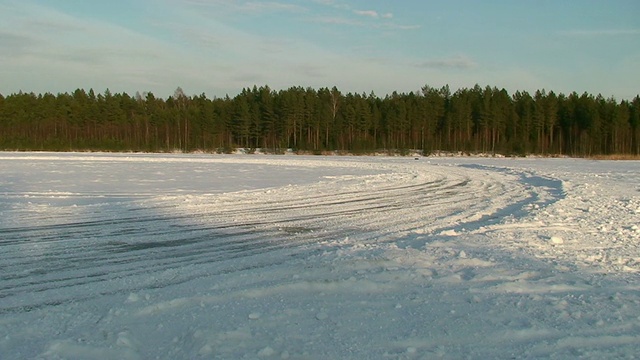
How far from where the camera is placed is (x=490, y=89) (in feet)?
295

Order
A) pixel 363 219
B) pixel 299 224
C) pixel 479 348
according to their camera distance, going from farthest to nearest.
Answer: pixel 363 219
pixel 299 224
pixel 479 348

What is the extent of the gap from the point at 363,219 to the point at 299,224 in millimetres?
1400

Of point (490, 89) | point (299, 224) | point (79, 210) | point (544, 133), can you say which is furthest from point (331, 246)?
point (490, 89)

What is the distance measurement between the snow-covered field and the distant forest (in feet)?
192

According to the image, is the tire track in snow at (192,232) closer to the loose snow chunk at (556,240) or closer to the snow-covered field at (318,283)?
the snow-covered field at (318,283)

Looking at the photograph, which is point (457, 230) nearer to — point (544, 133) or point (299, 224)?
point (299, 224)

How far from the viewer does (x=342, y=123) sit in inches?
3201

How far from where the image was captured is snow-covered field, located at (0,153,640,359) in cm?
420

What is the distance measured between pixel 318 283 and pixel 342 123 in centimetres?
7619

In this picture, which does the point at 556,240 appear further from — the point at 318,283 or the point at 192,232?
the point at 192,232

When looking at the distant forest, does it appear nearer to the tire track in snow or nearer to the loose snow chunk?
the tire track in snow

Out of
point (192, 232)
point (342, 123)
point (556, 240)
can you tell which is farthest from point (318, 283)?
point (342, 123)

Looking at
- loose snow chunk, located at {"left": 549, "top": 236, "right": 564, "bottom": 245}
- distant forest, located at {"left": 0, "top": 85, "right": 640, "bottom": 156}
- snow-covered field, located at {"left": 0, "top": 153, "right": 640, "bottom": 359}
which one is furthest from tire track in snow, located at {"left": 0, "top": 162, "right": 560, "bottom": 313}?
distant forest, located at {"left": 0, "top": 85, "right": 640, "bottom": 156}

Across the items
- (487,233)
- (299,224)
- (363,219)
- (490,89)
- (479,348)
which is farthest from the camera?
(490,89)
